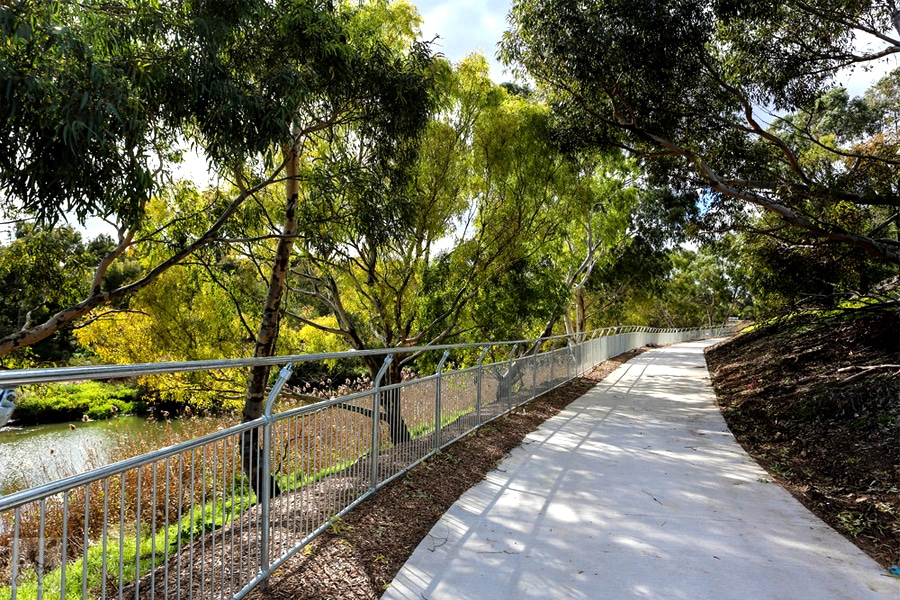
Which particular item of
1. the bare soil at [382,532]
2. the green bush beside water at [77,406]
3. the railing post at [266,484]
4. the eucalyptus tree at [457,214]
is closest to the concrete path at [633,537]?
the bare soil at [382,532]

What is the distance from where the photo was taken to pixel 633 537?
4332 millimetres

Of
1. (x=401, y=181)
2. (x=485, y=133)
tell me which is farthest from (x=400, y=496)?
(x=485, y=133)

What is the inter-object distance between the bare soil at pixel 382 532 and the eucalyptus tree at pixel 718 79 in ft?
23.2

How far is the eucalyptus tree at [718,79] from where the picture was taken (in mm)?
9414

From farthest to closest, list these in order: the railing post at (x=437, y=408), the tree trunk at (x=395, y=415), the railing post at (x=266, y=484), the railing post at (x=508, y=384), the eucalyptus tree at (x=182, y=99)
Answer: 1. the railing post at (x=508, y=384)
2. the railing post at (x=437, y=408)
3. the tree trunk at (x=395, y=415)
4. the eucalyptus tree at (x=182, y=99)
5. the railing post at (x=266, y=484)

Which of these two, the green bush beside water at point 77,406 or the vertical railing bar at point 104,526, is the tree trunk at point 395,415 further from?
the green bush beside water at point 77,406

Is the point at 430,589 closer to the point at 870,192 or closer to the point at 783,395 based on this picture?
the point at 783,395

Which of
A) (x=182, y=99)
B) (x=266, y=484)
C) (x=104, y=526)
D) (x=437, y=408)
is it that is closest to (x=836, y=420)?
(x=437, y=408)

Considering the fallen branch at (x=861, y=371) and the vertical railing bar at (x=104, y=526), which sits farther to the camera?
the fallen branch at (x=861, y=371)

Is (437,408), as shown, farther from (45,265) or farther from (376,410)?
(45,265)

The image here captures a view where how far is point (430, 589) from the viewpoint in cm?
354

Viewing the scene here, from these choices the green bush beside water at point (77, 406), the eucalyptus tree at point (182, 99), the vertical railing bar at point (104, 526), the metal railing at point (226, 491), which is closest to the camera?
the vertical railing bar at point (104, 526)

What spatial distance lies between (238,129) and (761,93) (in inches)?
392

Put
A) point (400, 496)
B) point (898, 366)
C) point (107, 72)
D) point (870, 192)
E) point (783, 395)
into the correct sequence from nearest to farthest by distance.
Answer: point (107, 72) < point (400, 496) < point (898, 366) < point (783, 395) < point (870, 192)
